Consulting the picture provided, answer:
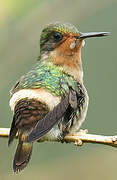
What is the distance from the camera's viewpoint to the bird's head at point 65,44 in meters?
5.19

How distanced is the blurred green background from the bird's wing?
5.60ft

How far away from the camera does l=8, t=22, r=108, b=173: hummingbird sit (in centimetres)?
440

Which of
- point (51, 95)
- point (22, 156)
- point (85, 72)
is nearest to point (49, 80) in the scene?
point (51, 95)

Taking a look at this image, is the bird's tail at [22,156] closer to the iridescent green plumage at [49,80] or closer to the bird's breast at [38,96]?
the bird's breast at [38,96]

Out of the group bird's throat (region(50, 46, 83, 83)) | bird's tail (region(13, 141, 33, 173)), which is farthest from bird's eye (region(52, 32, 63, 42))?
bird's tail (region(13, 141, 33, 173))

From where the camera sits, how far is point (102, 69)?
7.70 m

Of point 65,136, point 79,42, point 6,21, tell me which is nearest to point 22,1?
point 6,21

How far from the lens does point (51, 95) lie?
15.3ft

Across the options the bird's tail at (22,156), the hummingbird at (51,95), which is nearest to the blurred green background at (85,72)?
the hummingbird at (51,95)

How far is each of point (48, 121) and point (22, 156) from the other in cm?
33

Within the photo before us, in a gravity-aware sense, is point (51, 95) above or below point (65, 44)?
below

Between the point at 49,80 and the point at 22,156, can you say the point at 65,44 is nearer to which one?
the point at 49,80

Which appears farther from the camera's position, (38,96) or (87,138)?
(38,96)

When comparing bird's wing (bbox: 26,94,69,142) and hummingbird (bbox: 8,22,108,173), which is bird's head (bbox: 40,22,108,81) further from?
bird's wing (bbox: 26,94,69,142)
